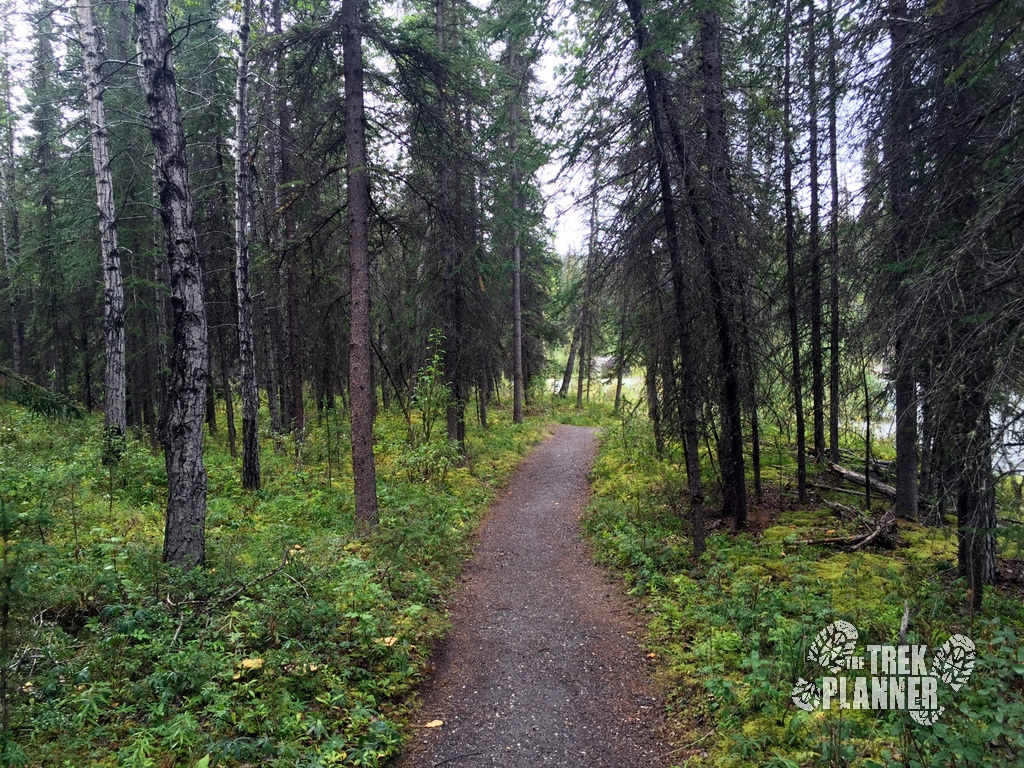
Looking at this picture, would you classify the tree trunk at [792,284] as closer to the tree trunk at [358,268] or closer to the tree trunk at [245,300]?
the tree trunk at [358,268]

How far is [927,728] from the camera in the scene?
3.72m

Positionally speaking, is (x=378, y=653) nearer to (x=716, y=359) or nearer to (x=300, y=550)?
(x=300, y=550)

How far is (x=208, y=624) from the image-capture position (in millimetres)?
5109

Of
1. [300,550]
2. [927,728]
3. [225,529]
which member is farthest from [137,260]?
[927,728]

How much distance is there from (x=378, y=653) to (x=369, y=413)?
4223mm

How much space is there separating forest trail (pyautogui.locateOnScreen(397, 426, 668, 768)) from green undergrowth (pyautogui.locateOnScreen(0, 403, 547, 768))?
1.37 ft

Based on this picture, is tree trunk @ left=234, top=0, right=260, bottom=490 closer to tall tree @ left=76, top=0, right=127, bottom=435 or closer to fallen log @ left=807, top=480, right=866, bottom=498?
tall tree @ left=76, top=0, right=127, bottom=435

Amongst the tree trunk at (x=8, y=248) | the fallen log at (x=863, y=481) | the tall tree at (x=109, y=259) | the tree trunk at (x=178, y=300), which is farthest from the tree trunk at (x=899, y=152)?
the tree trunk at (x=8, y=248)

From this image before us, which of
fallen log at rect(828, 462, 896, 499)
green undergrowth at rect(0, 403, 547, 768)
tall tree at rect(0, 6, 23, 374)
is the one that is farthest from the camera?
tall tree at rect(0, 6, 23, 374)

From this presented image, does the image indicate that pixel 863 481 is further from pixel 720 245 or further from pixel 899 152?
pixel 899 152

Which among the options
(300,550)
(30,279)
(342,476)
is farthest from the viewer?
(30,279)

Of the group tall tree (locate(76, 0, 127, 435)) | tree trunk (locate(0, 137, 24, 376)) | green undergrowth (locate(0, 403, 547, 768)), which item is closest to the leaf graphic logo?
green undergrowth (locate(0, 403, 547, 768))

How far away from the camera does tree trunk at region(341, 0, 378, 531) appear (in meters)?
8.45

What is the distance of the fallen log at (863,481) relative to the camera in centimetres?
1061
